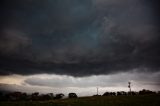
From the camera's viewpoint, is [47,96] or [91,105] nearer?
[91,105]

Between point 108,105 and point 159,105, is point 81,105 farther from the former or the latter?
point 159,105

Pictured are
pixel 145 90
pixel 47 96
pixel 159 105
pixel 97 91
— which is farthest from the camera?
pixel 97 91

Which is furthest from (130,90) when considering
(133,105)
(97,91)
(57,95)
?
(133,105)

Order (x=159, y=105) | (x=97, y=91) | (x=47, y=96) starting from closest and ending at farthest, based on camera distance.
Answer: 1. (x=159, y=105)
2. (x=47, y=96)
3. (x=97, y=91)

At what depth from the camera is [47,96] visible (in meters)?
116

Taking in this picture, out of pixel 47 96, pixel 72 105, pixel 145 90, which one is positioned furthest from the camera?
pixel 145 90

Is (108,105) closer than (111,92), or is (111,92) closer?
(108,105)

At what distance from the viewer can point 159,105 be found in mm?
46406

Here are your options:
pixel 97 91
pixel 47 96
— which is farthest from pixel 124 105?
pixel 97 91

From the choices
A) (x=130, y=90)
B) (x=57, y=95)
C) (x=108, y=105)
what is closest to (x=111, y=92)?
(x=130, y=90)

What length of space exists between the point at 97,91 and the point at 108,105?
316 ft

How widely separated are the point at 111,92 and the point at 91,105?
82.3m

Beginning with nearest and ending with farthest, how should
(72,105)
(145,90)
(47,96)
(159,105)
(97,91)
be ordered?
(159,105)
(72,105)
(47,96)
(145,90)
(97,91)

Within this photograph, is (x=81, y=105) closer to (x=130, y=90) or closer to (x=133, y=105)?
(x=133, y=105)
